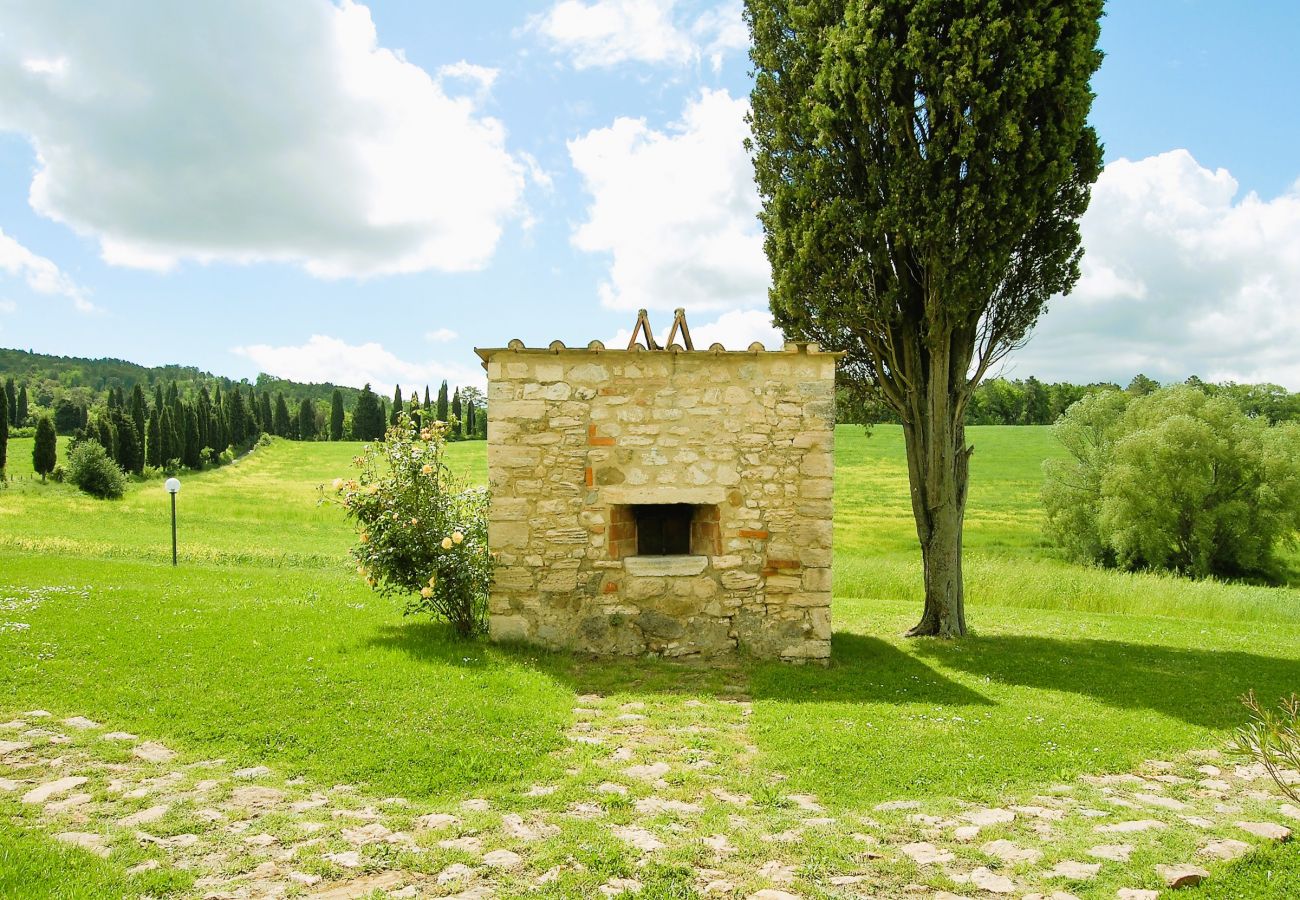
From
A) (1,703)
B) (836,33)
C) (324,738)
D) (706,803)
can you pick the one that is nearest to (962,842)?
(706,803)

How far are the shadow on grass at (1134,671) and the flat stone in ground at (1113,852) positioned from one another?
12.2 ft

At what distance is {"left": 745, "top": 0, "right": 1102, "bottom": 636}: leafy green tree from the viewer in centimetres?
945

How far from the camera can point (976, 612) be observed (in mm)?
13594

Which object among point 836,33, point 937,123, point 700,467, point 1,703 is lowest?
Result: point 1,703

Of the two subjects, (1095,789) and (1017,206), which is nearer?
(1095,789)

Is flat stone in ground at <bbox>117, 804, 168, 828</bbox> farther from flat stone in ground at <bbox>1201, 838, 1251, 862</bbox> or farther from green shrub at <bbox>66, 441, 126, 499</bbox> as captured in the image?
green shrub at <bbox>66, 441, 126, 499</bbox>

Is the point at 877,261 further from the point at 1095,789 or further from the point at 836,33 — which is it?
the point at 1095,789

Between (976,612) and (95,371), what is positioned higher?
(95,371)

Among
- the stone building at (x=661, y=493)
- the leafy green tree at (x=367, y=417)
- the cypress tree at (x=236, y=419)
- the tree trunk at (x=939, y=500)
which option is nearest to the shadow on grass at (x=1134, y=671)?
the tree trunk at (x=939, y=500)

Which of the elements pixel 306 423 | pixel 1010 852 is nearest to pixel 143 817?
pixel 1010 852

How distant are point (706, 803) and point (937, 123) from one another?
890 cm

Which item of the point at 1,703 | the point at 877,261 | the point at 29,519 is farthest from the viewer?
the point at 29,519

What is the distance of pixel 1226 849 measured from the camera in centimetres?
401

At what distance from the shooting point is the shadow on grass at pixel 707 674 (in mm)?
7457
